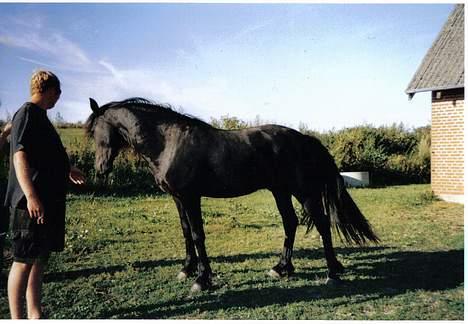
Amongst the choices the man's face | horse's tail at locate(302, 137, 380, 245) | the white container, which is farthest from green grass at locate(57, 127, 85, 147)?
the white container

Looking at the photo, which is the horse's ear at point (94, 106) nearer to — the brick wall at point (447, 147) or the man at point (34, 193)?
the man at point (34, 193)

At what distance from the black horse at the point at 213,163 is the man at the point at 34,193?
2.74ft

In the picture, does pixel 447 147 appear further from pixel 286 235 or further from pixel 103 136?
pixel 103 136

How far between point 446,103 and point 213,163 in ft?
11.3

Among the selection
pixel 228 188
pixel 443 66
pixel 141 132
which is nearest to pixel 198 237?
pixel 228 188

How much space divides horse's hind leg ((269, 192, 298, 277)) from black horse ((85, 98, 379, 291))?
1 cm

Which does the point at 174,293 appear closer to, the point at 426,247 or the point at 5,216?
the point at 5,216

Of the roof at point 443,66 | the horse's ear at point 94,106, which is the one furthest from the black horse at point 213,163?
the roof at point 443,66

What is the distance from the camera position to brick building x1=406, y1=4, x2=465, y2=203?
4531 millimetres

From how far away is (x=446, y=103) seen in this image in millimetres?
4840

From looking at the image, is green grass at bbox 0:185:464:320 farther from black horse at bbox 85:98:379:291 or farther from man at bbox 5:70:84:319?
man at bbox 5:70:84:319

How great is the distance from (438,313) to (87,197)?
4.19m

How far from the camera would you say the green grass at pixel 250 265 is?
311 centimetres

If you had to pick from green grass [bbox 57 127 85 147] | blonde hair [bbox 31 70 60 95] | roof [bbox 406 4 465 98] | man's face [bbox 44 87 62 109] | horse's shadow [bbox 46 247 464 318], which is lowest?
horse's shadow [bbox 46 247 464 318]
